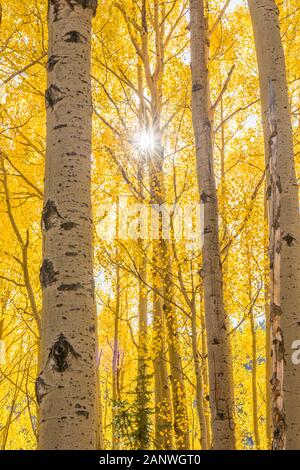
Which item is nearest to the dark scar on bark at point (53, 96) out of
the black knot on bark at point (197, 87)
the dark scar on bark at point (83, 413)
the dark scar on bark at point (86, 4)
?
the dark scar on bark at point (86, 4)

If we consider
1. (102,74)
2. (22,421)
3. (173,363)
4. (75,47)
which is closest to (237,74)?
(102,74)

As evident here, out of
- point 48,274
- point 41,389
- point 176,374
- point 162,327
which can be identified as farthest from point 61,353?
point 162,327

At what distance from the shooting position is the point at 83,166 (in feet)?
6.28

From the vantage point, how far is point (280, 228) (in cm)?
263

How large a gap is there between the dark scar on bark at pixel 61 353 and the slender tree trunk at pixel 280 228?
1.30 m

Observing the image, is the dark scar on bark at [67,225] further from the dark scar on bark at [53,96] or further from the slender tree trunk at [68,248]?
the dark scar on bark at [53,96]

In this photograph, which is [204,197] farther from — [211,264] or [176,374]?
[176,374]

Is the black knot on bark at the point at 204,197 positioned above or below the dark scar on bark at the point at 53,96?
above

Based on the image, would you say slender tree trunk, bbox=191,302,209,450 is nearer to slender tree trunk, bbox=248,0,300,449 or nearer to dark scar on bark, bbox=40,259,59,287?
slender tree trunk, bbox=248,0,300,449

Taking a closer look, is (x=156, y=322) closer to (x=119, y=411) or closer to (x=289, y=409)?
(x=119, y=411)

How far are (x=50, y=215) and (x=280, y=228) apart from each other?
4.64 feet

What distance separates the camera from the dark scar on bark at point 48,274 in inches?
67.9

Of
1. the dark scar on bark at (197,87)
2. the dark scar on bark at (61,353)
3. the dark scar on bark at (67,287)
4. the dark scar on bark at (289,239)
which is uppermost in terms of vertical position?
the dark scar on bark at (197,87)

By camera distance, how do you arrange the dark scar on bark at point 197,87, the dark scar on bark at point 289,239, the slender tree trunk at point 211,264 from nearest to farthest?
the dark scar on bark at point 289,239, the slender tree trunk at point 211,264, the dark scar on bark at point 197,87
